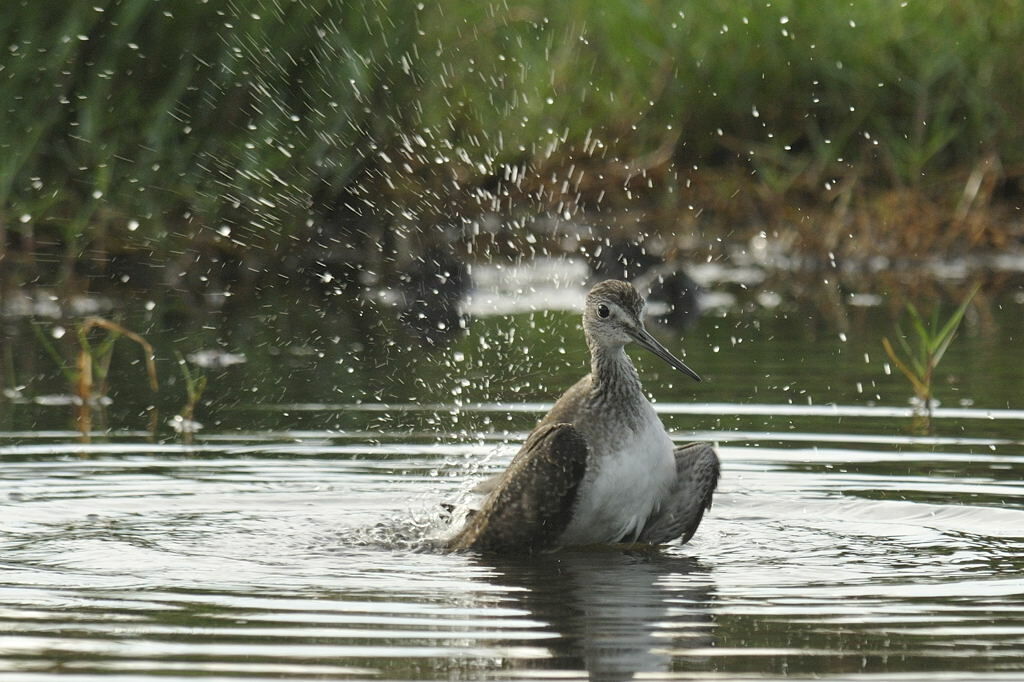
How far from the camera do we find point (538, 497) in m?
7.29

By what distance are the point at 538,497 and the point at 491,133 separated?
8.74m

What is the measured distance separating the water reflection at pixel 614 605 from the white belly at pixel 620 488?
0.38ft

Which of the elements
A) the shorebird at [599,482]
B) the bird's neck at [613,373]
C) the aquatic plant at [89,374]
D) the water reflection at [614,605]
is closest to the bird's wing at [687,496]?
the shorebird at [599,482]

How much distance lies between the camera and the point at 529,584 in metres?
6.93

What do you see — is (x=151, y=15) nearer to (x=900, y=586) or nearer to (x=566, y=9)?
(x=566, y=9)

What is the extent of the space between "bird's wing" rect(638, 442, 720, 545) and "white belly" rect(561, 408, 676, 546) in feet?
0.38

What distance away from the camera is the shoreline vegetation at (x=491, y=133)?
13.5 meters

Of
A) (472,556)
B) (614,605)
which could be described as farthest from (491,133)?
(614,605)

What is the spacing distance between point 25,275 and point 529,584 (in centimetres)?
816

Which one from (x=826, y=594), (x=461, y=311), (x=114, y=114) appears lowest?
(x=826, y=594)

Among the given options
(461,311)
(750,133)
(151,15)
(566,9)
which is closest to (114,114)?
(151,15)

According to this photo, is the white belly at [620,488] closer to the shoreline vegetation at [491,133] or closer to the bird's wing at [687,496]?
the bird's wing at [687,496]

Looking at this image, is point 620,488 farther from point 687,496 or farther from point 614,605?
point 614,605

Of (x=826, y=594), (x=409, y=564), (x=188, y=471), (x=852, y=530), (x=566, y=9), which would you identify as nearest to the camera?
(x=826, y=594)
